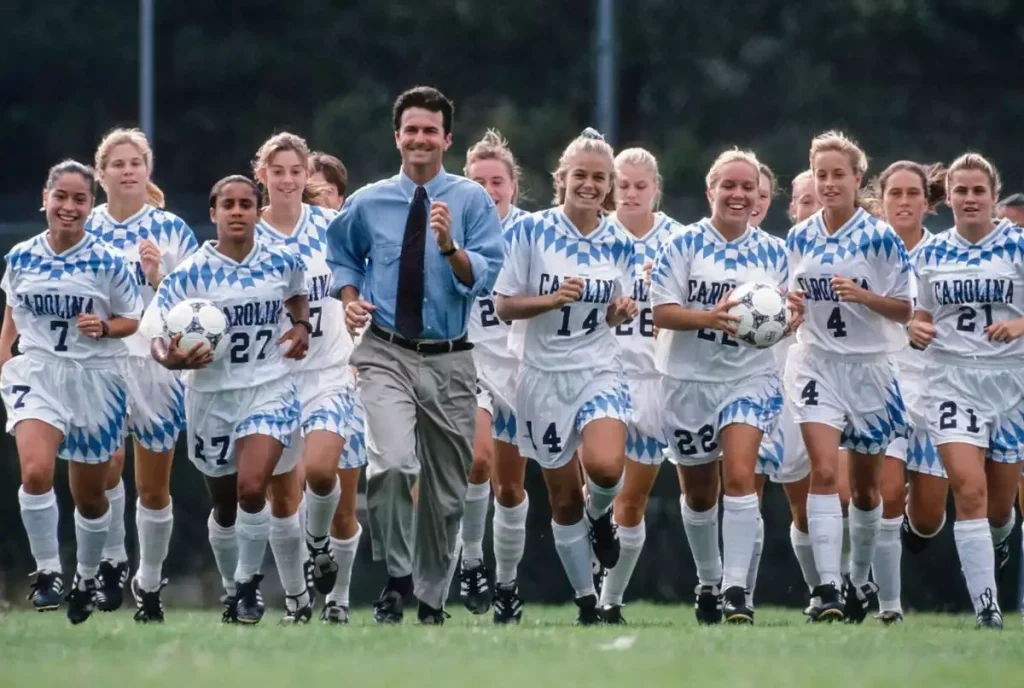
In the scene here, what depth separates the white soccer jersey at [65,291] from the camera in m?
10.7

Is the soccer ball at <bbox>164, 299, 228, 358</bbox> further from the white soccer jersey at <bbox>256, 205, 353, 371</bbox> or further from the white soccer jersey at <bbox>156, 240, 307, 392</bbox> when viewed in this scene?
the white soccer jersey at <bbox>256, 205, 353, 371</bbox>

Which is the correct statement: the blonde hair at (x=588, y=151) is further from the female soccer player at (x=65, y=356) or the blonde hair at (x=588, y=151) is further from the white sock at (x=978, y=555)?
the white sock at (x=978, y=555)

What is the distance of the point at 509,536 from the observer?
11562 mm

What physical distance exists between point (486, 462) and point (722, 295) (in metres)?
1.74

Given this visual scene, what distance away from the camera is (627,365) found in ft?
40.0

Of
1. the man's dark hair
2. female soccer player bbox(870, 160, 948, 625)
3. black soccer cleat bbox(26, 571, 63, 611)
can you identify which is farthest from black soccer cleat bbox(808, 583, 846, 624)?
black soccer cleat bbox(26, 571, 63, 611)

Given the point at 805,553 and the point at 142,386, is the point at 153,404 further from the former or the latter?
the point at 805,553

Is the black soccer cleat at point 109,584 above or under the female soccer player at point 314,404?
under

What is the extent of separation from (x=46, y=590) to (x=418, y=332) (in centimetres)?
215

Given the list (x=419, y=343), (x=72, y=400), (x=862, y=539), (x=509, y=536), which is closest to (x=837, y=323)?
(x=862, y=539)

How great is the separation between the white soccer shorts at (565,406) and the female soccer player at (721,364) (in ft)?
1.15

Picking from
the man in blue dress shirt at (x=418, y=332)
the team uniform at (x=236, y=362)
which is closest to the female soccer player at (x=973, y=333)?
the man in blue dress shirt at (x=418, y=332)

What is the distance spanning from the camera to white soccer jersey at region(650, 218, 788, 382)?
10828mm

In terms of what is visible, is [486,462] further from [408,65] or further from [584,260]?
[408,65]
